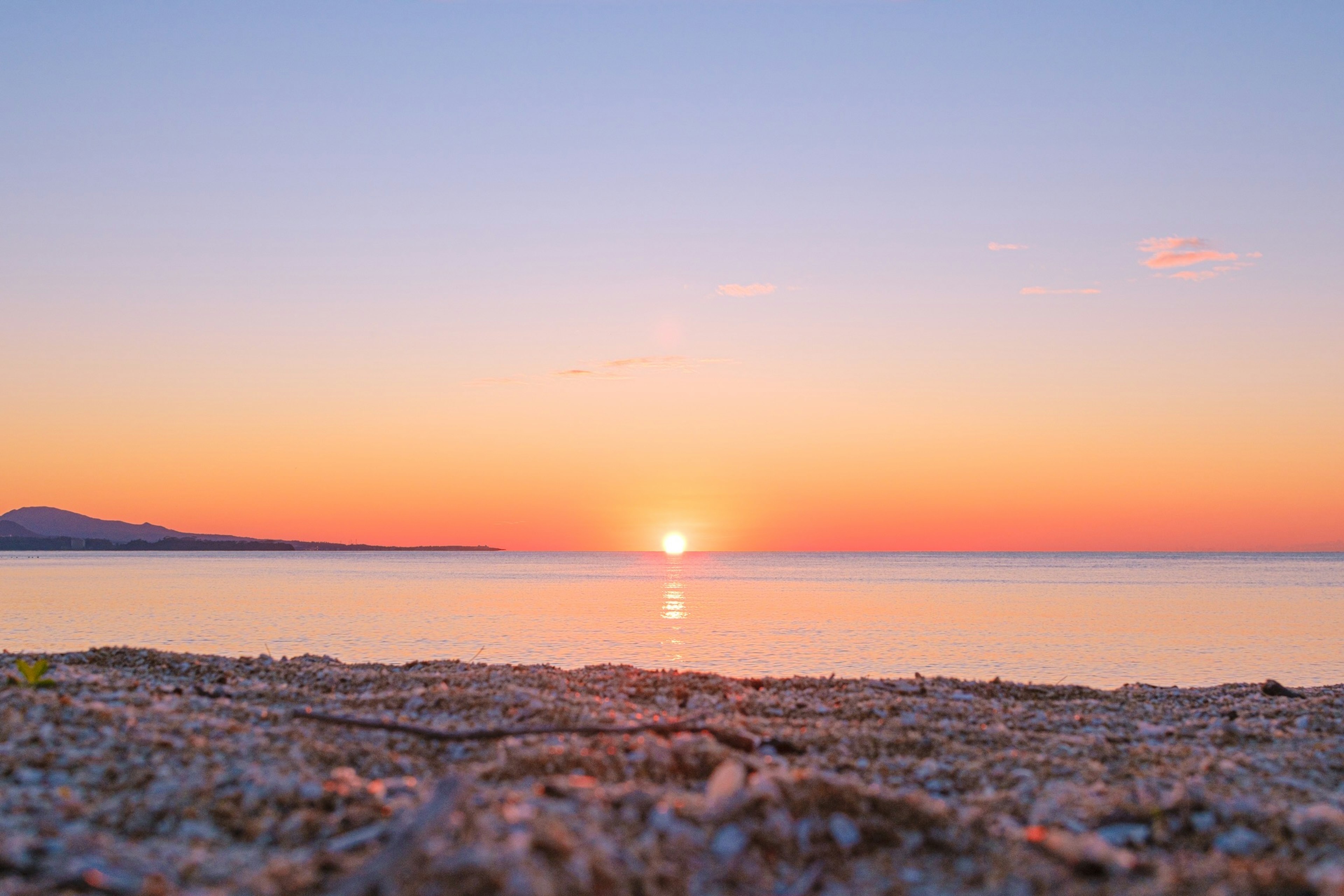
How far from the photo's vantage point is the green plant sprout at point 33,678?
9789mm

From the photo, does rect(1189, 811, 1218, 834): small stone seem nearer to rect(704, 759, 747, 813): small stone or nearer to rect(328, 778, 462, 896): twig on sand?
rect(704, 759, 747, 813): small stone

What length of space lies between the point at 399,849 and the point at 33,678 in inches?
321

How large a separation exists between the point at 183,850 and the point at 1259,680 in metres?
23.2

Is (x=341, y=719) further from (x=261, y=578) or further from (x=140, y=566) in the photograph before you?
(x=140, y=566)

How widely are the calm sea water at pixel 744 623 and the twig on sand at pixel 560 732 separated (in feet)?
47.7

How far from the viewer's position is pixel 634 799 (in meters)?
5.16

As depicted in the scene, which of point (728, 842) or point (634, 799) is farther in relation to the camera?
point (634, 799)

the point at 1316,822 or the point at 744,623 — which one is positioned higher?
the point at 1316,822

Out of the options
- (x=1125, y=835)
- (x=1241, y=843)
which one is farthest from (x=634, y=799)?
(x=1241, y=843)

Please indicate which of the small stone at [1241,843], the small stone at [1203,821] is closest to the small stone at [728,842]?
the small stone at [1241,843]

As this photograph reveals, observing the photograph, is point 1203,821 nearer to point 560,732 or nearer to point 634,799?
point 634,799

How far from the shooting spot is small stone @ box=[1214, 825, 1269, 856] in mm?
5223

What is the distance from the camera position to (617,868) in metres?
4.24

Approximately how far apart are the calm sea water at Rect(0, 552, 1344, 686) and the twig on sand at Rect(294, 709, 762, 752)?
14.5m
